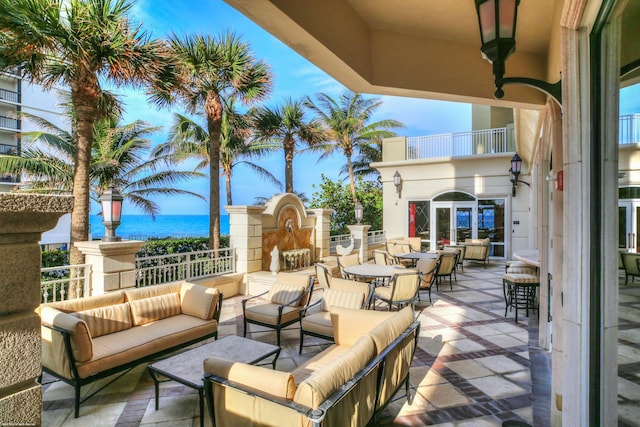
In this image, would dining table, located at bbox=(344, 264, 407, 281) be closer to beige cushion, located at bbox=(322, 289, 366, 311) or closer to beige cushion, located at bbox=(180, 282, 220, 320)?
beige cushion, located at bbox=(322, 289, 366, 311)

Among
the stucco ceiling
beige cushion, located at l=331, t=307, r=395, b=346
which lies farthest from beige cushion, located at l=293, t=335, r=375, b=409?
the stucco ceiling

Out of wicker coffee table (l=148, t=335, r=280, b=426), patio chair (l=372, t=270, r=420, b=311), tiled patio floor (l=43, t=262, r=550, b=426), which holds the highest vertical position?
patio chair (l=372, t=270, r=420, b=311)

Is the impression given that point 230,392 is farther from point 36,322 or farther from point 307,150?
point 307,150

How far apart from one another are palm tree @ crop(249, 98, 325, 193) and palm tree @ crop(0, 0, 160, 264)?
741cm

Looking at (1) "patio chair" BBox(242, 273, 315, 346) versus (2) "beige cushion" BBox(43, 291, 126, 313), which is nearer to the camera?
(2) "beige cushion" BBox(43, 291, 126, 313)

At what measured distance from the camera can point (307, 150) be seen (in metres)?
17.2

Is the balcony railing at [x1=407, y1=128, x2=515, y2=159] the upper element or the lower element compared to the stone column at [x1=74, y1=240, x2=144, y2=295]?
upper

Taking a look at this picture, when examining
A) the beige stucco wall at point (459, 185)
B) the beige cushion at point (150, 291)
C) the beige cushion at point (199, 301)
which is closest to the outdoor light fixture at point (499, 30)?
the beige cushion at point (199, 301)

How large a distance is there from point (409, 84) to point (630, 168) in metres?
2.00

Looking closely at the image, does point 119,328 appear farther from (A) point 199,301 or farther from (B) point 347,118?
(B) point 347,118

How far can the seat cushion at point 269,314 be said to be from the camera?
481 cm

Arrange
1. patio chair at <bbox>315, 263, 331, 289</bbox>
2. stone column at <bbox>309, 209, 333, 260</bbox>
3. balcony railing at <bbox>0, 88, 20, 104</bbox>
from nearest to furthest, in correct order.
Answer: patio chair at <bbox>315, 263, 331, 289</bbox> < stone column at <bbox>309, 209, 333, 260</bbox> < balcony railing at <bbox>0, 88, 20, 104</bbox>

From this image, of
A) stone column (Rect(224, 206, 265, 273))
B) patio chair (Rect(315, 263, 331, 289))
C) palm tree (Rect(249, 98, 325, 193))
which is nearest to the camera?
patio chair (Rect(315, 263, 331, 289))

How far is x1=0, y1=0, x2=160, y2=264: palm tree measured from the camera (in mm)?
5918
